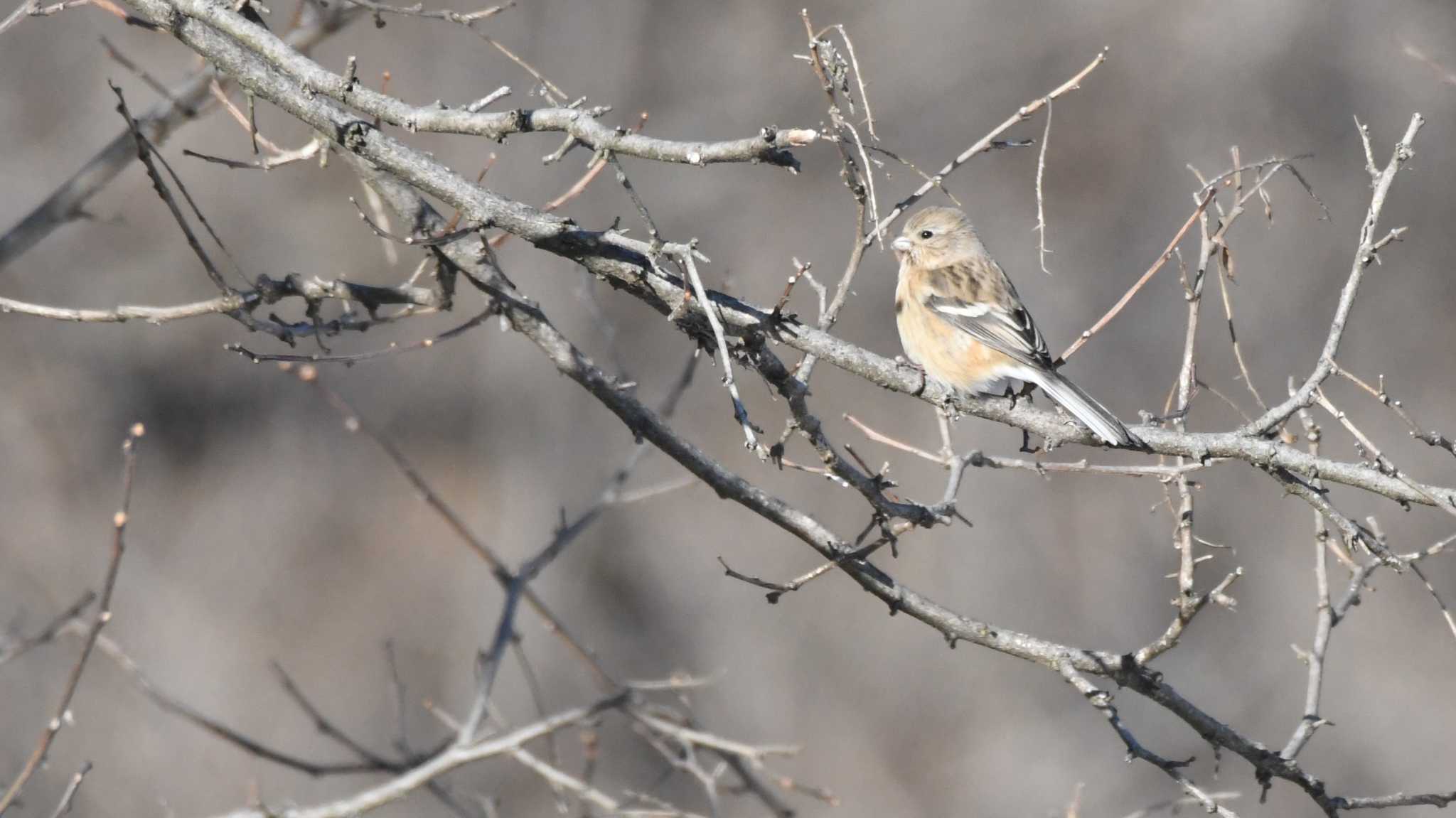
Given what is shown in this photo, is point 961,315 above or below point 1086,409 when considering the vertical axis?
above

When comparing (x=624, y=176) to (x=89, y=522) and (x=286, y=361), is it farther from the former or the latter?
(x=89, y=522)

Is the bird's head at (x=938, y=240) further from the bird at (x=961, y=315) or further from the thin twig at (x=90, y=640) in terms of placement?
the thin twig at (x=90, y=640)

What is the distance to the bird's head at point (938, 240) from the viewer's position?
5.84m

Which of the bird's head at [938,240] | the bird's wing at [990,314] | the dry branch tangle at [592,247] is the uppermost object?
the bird's head at [938,240]

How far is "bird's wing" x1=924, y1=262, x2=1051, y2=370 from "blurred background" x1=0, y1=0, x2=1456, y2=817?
5222mm

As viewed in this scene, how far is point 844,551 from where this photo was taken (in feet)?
11.1

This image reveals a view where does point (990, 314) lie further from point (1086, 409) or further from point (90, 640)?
point (90, 640)

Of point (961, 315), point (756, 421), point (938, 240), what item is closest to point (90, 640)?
point (961, 315)

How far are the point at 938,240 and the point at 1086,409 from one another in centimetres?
214

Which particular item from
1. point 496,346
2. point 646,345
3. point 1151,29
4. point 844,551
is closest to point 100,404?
point 496,346

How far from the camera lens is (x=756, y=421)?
11.7 metres

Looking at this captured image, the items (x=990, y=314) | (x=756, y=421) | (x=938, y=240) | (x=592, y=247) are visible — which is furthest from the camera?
(x=756, y=421)

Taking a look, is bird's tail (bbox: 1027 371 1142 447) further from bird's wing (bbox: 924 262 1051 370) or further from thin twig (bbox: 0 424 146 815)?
thin twig (bbox: 0 424 146 815)

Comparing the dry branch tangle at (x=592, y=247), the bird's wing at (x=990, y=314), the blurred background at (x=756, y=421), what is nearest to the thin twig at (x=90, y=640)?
the dry branch tangle at (x=592, y=247)
